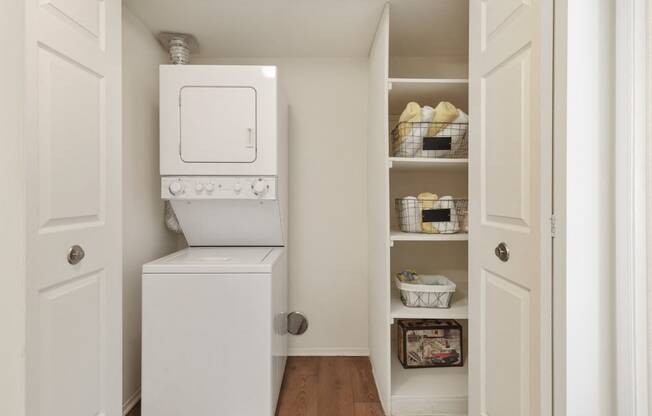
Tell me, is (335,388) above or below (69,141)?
below

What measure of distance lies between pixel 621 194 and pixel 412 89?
1.40m

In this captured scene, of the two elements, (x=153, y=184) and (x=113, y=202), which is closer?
(x=113, y=202)

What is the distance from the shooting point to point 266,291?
175 cm

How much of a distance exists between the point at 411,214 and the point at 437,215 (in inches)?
5.5

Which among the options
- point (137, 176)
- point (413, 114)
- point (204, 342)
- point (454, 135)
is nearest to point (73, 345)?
point (204, 342)

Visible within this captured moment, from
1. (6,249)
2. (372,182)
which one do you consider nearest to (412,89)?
(372,182)

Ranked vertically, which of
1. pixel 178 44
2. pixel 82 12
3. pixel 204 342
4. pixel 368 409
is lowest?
pixel 368 409

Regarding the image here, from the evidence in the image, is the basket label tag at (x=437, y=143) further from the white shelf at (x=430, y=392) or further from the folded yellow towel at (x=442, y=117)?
the white shelf at (x=430, y=392)

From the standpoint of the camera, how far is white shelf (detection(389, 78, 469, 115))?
1972mm

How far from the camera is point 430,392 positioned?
1.95 meters

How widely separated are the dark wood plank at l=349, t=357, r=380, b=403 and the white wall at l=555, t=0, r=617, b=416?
53.1 inches

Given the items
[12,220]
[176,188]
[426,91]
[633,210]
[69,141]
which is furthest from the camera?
[426,91]

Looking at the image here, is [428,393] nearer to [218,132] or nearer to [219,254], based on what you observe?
[219,254]

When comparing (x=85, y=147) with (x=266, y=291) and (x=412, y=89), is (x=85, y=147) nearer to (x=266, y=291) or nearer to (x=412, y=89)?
(x=266, y=291)
